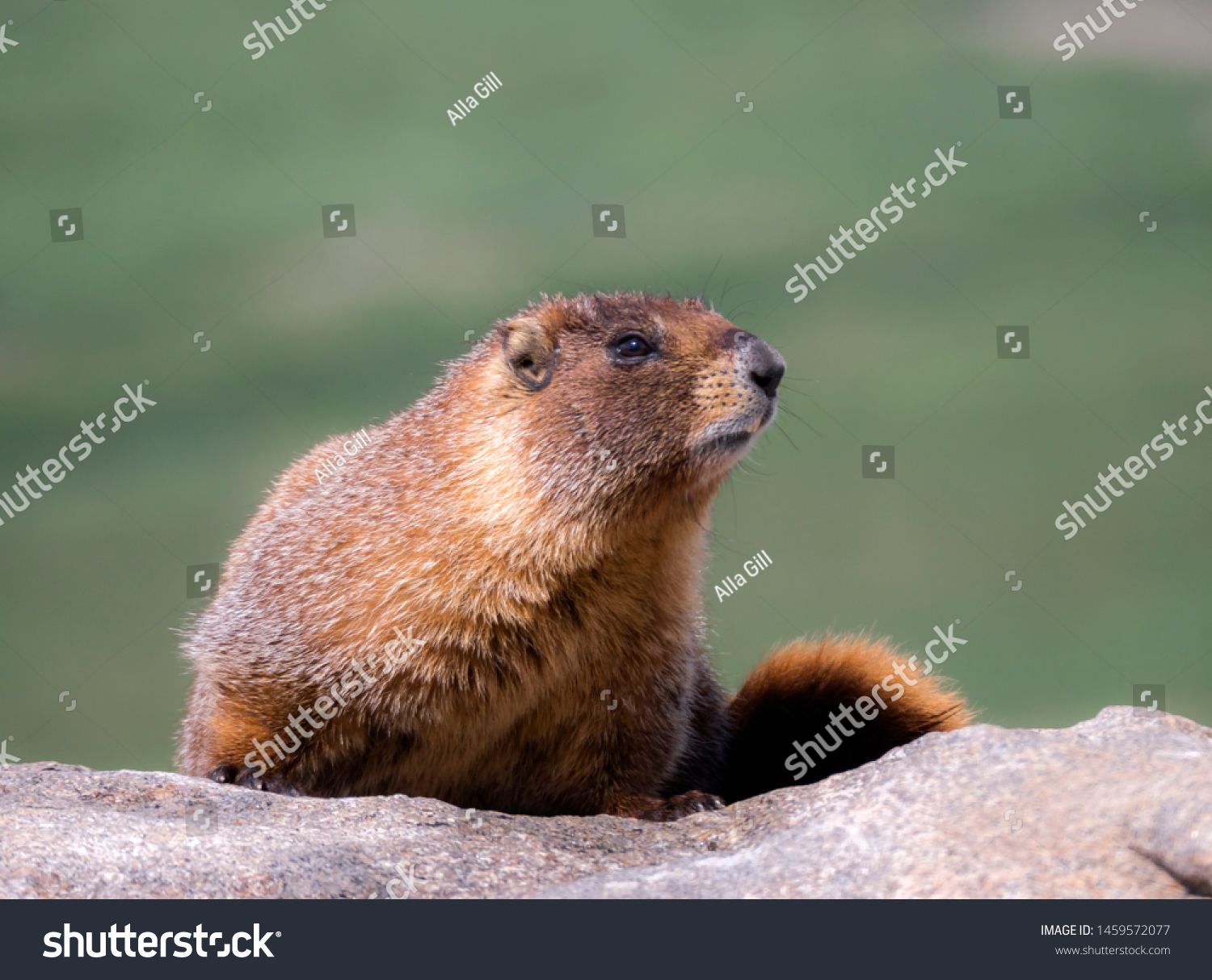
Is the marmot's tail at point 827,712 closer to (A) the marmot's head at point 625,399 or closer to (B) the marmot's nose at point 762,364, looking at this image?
(A) the marmot's head at point 625,399

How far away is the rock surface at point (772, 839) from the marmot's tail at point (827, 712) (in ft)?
3.76

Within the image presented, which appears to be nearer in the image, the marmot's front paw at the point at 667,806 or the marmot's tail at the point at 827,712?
the marmot's front paw at the point at 667,806

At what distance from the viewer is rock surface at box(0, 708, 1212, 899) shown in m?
2.64

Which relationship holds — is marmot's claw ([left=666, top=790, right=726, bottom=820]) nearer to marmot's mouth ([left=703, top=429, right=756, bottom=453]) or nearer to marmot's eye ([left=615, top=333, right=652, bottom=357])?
marmot's mouth ([left=703, top=429, right=756, bottom=453])

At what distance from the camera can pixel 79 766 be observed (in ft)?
14.2

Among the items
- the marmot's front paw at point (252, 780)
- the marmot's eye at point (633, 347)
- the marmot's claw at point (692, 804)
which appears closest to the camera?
the marmot's claw at point (692, 804)

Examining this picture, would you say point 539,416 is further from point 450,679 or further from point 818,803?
point 818,803

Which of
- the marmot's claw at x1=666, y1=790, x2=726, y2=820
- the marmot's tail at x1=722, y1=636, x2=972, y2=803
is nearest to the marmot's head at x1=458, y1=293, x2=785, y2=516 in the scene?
the marmot's claw at x1=666, y1=790, x2=726, y2=820

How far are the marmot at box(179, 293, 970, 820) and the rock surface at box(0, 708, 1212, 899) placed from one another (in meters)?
0.45

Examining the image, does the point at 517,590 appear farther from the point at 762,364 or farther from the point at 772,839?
the point at 772,839

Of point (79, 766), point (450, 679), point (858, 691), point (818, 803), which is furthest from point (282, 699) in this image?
point (858, 691)

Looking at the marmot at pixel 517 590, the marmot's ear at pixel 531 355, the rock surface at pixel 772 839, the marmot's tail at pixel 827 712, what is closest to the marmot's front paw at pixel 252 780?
the marmot at pixel 517 590

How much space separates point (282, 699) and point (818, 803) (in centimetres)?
183

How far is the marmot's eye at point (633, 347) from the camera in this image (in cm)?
405
